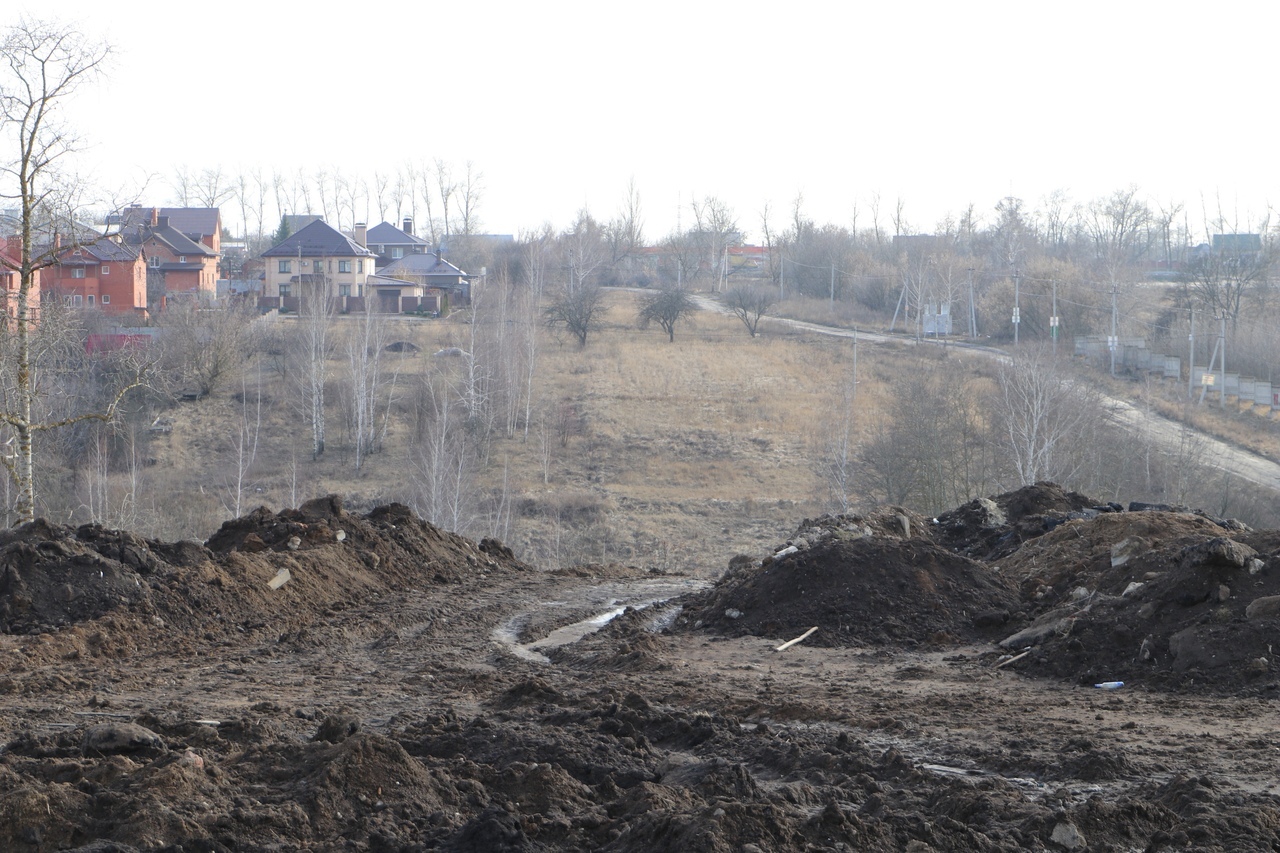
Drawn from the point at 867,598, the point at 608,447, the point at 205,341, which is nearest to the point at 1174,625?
the point at 867,598

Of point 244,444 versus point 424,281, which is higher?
point 424,281

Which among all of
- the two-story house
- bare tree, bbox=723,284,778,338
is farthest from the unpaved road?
the two-story house

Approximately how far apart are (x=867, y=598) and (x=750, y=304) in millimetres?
58661

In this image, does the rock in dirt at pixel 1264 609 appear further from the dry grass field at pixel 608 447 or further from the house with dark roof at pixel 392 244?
the house with dark roof at pixel 392 244

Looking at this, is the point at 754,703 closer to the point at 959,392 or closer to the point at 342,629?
the point at 342,629

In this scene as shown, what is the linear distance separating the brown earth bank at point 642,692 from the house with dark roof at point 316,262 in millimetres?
59755

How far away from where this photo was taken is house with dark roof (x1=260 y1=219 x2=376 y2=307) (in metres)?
73.1

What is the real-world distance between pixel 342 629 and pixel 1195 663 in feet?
29.3

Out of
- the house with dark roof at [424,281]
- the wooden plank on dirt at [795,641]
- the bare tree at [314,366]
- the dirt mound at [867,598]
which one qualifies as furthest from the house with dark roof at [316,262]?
the wooden plank on dirt at [795,641]

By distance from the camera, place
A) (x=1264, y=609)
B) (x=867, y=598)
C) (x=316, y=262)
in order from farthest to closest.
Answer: (x=316, y=262)
(x=867, y=598)
(x=1264, y=609)

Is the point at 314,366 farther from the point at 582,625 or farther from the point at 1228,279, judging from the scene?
the point at 1228,279

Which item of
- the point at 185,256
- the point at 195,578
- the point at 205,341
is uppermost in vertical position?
the point at 185,256

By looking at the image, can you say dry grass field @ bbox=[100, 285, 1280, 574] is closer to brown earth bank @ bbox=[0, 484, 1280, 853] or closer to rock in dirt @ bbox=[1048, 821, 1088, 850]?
brown earth bank @ bbox=[0, 484, 1280, 853]

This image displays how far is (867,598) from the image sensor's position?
12.9m
